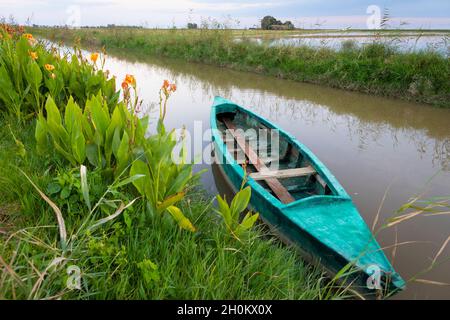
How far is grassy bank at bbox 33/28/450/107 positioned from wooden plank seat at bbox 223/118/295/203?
2751mm

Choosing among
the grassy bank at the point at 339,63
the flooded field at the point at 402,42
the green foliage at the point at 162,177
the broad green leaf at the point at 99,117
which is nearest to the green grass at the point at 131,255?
the green foliage at the point at 162,177

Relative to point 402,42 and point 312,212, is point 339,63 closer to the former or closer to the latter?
point 402,42

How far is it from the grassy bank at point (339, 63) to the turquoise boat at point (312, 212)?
3133 millimetres

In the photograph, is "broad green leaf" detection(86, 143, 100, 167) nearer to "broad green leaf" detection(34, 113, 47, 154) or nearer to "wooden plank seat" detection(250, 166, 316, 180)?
"broad green leaf" detection(34, 113, 47, 154)

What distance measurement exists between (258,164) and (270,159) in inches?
15.2

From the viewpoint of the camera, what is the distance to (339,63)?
1034 cm

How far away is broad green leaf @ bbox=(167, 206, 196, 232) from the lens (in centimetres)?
202

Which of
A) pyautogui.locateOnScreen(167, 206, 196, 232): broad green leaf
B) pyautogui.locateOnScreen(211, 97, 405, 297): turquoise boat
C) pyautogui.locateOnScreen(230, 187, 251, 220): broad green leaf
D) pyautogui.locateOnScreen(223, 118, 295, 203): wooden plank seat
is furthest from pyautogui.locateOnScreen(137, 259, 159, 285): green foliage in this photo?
pyautogui.locateOnScreen(223, 118, 295, 203): wooden plank seat

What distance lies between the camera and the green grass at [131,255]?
5.29 feet

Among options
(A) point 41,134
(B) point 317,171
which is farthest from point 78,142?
(B) point 317,171

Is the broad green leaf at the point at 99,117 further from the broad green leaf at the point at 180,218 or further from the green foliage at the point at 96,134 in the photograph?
the broad green leaf at the point at 180,218
